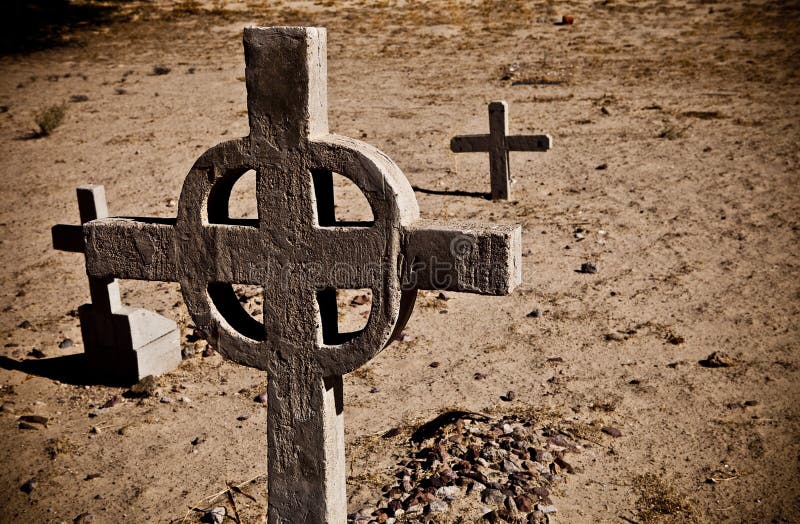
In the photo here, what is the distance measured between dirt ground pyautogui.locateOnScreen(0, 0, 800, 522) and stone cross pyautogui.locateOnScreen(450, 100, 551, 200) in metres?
0.31

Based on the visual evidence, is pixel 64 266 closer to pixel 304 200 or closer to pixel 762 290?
pixel 304 200

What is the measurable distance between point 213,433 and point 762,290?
5815 mm

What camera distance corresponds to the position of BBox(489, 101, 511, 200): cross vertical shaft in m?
10.9

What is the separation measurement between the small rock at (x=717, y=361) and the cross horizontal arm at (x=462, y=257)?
4468 millimetres

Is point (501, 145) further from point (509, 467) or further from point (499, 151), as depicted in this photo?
point (509, 467)

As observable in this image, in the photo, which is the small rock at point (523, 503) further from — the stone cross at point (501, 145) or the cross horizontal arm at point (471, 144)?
the cross horizontal arm at point (471, 144)

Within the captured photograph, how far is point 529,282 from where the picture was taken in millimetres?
8664

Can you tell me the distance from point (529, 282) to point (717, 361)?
238cm

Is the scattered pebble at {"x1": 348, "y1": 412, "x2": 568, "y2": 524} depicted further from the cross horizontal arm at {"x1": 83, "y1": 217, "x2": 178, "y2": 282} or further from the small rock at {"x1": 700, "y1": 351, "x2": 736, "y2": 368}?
the cross horizontal arm at {"x1": 83, "y1": 217, "x2": 178, "y2": 282}

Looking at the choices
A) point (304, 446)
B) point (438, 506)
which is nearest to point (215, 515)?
point (438, 506)

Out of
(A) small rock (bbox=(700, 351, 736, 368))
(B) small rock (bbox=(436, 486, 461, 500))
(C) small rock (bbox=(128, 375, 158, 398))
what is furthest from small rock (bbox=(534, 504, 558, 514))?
(C) small rock (bbox=(128, 375, 158, 398))

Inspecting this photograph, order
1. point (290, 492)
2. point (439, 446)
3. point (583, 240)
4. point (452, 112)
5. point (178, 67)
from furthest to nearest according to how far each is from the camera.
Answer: point (178, 67), point (452, 112), point (583, 240), point (439, 446), point (290, 492)

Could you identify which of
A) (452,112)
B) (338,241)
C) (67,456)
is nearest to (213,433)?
(67,456)

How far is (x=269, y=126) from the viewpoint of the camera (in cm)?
321
